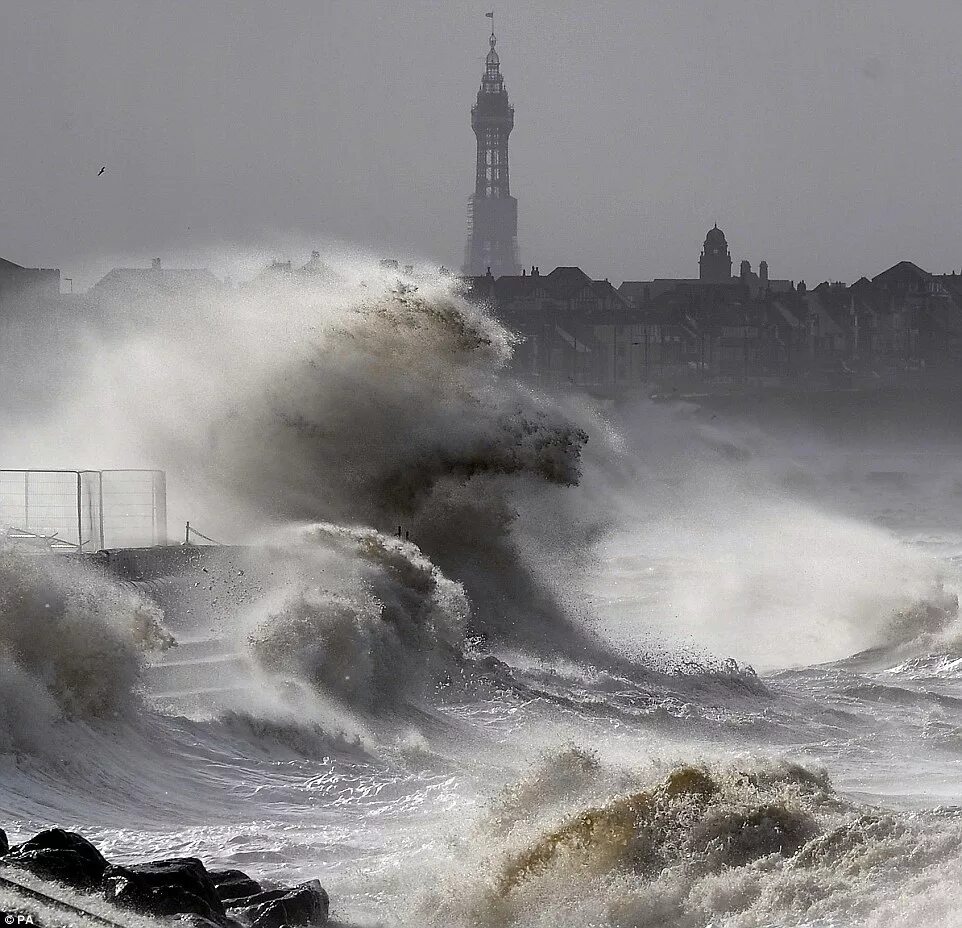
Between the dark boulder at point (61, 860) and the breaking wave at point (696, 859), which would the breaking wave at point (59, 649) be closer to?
the dark boulder at point (61, 860)

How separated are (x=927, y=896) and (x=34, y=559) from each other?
23.8ft

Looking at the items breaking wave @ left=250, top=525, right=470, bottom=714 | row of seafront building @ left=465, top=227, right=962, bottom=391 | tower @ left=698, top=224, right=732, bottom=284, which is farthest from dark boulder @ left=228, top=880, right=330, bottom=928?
tower @ left=698, top=224, right=732, bottom=284

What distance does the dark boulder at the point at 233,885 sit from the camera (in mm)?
7469

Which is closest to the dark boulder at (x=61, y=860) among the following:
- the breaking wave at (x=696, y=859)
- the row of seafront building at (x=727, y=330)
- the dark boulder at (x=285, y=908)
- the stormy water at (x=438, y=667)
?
the dark boulder at (x=285, y=908)

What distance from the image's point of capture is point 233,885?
24.8 feet

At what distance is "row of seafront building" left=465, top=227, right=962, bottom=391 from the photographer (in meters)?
82.1

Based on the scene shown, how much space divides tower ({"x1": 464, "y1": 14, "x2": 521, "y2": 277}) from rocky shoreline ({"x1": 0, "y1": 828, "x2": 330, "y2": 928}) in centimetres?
16241

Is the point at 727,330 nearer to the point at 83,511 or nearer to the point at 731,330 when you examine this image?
the point at 731,330

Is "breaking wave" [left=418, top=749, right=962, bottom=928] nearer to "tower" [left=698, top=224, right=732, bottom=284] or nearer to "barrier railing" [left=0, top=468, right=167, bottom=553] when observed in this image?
"barrier railing" [left=0, top=468, right=167, bottom=553]

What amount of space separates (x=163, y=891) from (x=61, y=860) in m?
0.55

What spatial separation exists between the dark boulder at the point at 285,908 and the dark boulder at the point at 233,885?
0.35 ft

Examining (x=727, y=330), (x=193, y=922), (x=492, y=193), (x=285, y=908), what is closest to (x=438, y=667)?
(x=285, y=908)

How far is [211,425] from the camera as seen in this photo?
2011cm

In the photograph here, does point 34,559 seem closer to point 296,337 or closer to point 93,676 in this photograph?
point 93,676
